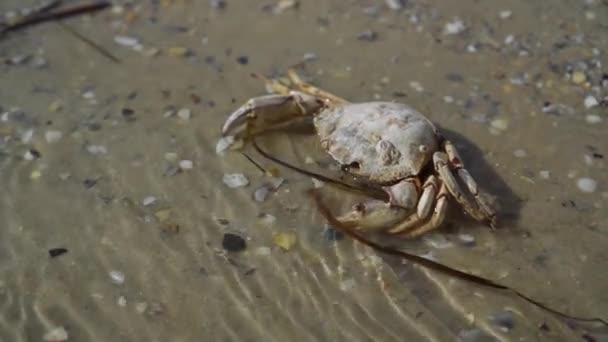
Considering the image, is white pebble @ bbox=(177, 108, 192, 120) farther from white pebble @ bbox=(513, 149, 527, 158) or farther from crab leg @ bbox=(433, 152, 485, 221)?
white pebble @ bbox=(513, 149, 527, 158)

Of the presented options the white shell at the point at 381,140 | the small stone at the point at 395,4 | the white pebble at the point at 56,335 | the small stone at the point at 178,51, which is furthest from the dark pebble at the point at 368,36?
the white pebble at the point at 56,335

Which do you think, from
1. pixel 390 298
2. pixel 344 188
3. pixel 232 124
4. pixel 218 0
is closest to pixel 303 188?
pixel 344 188

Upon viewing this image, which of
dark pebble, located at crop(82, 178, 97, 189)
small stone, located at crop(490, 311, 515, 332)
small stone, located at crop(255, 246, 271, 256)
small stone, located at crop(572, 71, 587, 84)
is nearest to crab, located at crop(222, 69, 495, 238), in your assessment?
small stone, located at crop(255, 246, 271, 256)

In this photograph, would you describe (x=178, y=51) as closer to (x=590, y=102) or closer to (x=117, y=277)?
(x=117, y=277)

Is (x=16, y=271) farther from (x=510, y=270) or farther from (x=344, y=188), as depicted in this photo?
(x=510, y=270)

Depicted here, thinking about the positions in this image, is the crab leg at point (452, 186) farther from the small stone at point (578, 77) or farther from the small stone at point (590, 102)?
the small stone at point (578, 77)

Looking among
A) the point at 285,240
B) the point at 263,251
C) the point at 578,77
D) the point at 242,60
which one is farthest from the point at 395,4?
the point at 263,251
